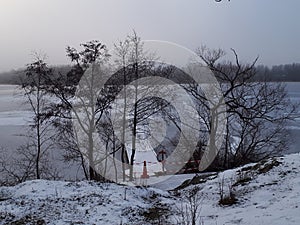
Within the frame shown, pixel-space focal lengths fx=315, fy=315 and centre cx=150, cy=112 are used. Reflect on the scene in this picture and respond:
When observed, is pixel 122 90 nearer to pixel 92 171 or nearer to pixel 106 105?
pixel 106 105

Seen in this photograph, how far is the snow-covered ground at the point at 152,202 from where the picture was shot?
427 centimetres

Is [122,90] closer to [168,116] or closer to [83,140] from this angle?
[83,140]

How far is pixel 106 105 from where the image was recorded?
13516 mm

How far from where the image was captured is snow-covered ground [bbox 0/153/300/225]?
14.0 ft

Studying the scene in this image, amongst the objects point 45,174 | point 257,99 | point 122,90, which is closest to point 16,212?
point 122,90

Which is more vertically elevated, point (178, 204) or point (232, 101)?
point (232, 101)

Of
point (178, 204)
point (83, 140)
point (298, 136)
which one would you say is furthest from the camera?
point (298, 136)

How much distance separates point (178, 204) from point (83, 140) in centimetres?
951

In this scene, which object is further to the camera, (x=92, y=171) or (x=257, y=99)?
(x=257, y=99)

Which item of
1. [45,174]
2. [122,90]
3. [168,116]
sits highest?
[122,90]

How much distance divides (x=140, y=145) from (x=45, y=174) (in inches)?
203

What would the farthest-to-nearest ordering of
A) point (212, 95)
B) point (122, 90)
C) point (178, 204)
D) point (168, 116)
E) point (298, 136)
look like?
point (298, 136), point (212, 95), point (168, 116), point (122, 90), point (178, 204)

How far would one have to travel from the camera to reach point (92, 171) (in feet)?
45.5

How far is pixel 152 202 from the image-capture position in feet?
18.0
